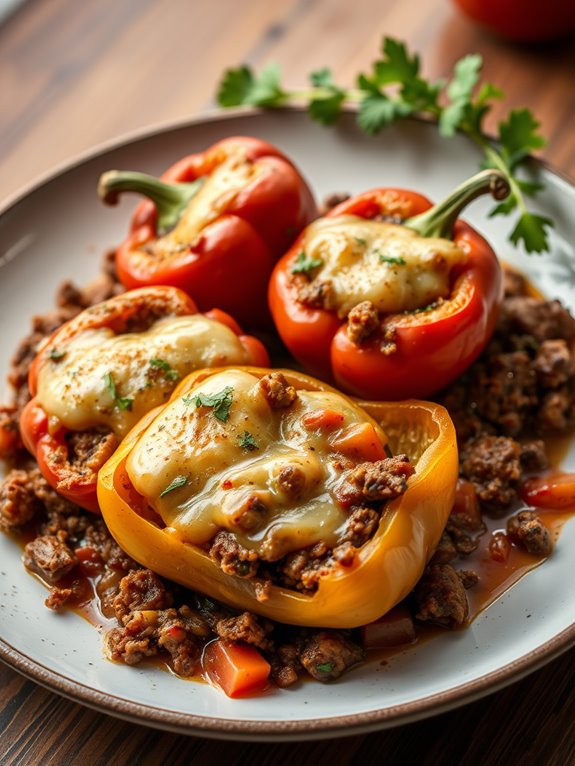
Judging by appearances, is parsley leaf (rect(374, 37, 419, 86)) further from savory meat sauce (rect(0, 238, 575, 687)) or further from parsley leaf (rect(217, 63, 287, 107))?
savory meat sauce (rect(0, 238, 575, 687))

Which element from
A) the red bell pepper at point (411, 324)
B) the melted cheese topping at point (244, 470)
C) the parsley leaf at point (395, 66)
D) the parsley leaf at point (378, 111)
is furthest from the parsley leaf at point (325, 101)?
the melted cheese topping at point (244, 470)

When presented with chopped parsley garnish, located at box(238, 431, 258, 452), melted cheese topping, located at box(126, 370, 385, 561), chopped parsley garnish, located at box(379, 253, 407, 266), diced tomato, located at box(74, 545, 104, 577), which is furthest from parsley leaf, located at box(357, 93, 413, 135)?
diced tomato, located at box(74, 545, 104, 577)

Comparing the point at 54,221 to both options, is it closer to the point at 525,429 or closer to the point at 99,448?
the point at 99,448

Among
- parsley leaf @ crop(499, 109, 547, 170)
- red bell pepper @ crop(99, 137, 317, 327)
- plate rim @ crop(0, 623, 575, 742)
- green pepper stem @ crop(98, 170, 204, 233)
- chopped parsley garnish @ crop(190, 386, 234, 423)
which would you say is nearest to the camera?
plate rim @ crop(0, 623, 575, 742)

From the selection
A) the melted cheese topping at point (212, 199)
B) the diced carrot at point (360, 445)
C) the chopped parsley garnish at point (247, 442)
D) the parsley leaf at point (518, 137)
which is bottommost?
the parsley leaf at point (518, 137)

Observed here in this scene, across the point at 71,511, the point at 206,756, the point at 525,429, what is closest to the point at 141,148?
the point at 71,511

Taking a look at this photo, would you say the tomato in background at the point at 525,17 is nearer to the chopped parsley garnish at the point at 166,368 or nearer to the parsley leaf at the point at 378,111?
the parsley leaf at the point at 378,111

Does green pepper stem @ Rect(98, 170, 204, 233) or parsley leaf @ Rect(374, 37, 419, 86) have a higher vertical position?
green pepper stem @ Rect(98, 170, 204, 233)
